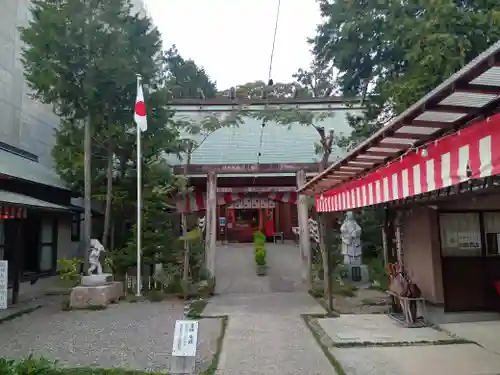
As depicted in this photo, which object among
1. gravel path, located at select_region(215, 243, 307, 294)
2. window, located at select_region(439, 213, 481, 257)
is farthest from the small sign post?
gravel path, located at select_region(215, 243, 307, 294)

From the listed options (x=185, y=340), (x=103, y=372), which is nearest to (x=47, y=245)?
(x=103, y=372)

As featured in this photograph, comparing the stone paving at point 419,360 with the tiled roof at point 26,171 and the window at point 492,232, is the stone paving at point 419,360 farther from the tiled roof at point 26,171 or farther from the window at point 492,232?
the tiled roof at point 26,171

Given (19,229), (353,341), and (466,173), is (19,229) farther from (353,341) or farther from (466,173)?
(466,173)

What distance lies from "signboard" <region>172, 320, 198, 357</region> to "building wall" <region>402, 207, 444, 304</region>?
15.4 feet

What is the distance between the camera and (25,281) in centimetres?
1280

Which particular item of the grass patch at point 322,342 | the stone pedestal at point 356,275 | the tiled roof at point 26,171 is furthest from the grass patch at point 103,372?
the stone pedestal at point 356,275

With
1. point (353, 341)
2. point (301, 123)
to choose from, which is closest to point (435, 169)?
point (353, 341)

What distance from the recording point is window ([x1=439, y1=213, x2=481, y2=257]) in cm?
774

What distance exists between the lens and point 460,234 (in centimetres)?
780

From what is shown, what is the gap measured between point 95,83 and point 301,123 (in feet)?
28.7

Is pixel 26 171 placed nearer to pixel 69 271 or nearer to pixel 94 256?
pixel 69 271

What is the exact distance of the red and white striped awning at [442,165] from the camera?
2.89 meters

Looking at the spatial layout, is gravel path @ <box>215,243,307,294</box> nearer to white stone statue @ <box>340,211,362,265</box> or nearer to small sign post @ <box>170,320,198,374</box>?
white stone statue @ <box>340,211,362,265</box>

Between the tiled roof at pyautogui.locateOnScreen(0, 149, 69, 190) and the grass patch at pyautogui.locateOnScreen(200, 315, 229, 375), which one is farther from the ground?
the tiled roof at pyautogui.locateOnScreen(0, 149, 69, 190)
